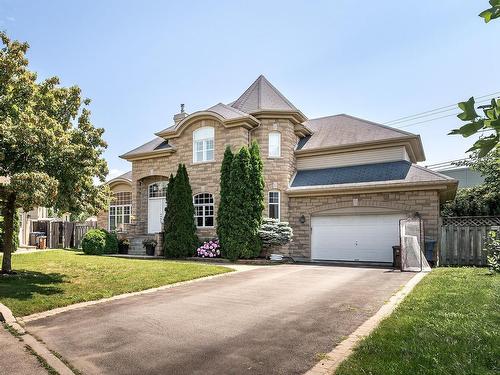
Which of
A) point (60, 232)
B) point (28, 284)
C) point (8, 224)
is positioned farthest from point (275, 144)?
point (60, 232)

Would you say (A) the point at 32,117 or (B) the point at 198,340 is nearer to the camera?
(B) the point at 198,340

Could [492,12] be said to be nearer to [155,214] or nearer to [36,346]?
[36,346]

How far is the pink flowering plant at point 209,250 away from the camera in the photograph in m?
18.6

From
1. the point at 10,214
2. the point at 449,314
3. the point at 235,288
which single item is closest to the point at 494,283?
the point at 449,314

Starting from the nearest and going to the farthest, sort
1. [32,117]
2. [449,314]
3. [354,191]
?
[449,314]
[32,117]
[354,191]

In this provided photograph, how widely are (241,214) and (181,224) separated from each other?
128 inches

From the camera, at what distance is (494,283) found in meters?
9.73

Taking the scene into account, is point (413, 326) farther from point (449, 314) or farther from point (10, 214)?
point (10, 214)

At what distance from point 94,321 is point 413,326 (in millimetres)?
5418

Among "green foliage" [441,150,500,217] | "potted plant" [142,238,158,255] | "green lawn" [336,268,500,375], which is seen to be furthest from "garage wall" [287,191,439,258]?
"green foliage" [441,150,500,217]

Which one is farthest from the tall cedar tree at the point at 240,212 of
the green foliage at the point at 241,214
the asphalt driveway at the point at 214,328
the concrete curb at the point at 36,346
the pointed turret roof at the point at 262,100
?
the concrete curb at the point at 36,346

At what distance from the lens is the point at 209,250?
18.8 m

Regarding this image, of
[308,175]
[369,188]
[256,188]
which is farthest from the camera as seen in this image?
[308,175]

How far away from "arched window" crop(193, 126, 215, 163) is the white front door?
3.70 m
